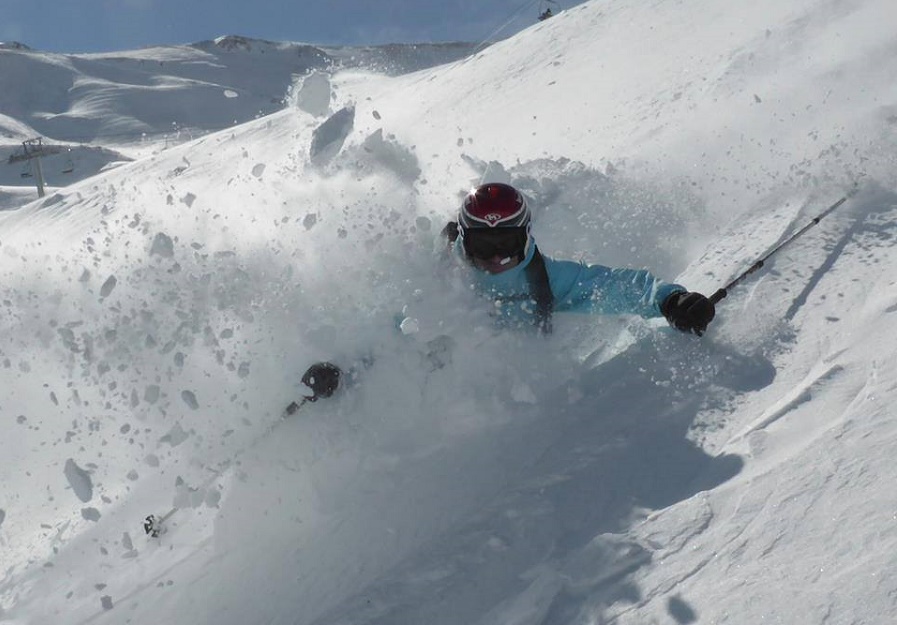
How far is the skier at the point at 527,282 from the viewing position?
162 inches

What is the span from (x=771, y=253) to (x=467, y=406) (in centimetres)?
213

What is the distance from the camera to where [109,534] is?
4.33 metres

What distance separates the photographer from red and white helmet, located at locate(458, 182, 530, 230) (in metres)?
4.25

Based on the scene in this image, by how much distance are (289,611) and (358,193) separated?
153 inches

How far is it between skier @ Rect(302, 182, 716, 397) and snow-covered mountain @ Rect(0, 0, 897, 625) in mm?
167

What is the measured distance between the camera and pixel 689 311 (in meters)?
3.96

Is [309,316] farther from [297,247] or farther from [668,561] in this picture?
[668,561]

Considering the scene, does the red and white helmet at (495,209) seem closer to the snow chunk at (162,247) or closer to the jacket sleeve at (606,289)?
the jacket sleeve at (606,289)

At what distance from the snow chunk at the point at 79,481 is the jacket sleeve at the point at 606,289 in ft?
9.37

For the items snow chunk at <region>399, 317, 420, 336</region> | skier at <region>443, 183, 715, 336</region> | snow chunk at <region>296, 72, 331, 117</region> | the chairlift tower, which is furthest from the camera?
the chairlift tower

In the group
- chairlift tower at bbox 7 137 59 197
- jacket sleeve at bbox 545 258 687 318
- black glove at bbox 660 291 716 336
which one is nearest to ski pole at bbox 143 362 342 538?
jacket sleeve at bbox 545 258 687 318

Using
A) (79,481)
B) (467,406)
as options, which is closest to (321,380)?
A: (467,406)

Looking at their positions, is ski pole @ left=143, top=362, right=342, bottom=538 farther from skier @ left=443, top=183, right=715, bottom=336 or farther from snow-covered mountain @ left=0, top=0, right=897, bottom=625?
skier @ left=443, top=183, right=715, bottom=336

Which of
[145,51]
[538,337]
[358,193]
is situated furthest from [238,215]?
[145,51]
